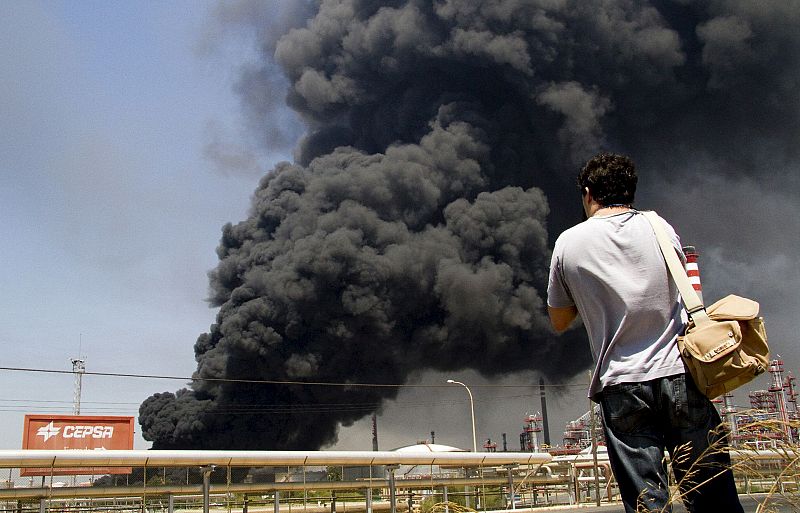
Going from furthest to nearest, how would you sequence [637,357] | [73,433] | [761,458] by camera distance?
[73,433] → [637,357] → [761,458]

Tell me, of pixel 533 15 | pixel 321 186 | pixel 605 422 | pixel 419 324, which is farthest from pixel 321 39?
pixel 605 422

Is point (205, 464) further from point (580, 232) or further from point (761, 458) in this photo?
point (761, 458)

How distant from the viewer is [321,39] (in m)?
58.8

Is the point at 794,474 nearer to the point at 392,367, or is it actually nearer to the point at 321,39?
the point at 392,367

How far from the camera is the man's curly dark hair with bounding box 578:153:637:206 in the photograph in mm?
2467

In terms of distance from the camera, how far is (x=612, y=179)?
247 cm

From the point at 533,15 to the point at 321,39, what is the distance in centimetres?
1626

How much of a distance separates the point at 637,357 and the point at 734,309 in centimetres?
28

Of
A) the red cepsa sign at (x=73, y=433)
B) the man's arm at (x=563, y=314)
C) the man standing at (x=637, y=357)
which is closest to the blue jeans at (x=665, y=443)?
the man standing at (x=637, y=357)

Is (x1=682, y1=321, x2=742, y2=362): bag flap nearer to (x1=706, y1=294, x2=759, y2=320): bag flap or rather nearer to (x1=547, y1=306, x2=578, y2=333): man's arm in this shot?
(x1=706, y1=294, x2=759, y2=320): bag flap

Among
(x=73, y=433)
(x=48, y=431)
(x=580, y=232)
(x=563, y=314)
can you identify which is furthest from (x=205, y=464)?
(x=580, y=232)

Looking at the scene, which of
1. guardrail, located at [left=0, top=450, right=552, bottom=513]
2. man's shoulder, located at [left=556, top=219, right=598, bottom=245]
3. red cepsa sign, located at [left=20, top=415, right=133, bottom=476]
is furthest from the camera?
red cepsa sign, located at [left=20, top=415, right=133, bottom=476]

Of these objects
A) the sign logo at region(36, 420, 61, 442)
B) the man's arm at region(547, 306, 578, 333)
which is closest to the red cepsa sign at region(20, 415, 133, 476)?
the sign logo at region(36, 420, 61, 442)

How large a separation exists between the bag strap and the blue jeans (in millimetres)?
166
